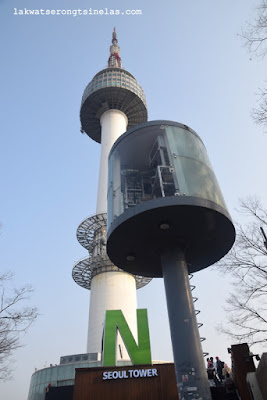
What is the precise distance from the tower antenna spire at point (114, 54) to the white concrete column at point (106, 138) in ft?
50.5

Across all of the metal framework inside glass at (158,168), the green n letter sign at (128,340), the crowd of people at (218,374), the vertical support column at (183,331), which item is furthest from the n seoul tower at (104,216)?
the green n letter sign at (128,340)

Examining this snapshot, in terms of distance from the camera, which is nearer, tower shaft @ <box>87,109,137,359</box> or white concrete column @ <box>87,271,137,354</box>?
tower shaft @ <box>87,109,137,359</box>

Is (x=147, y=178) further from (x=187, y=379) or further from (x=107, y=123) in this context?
(x=107, y=123)

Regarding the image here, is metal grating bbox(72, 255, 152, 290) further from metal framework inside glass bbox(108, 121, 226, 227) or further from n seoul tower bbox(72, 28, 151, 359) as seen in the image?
metal framework inside glass bbox(108, 121, 226, 227)

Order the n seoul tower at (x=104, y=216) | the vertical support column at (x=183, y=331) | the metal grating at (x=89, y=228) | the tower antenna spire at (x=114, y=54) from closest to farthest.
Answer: the vertical support column at (x=183, y=331), the n seoul tower at (x=104, y=216), the metal grating at (x=89, y=228), the tower antenna spire at (x=114, y=54)

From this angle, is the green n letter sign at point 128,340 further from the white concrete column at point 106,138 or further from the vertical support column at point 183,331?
the white concrete column at point 106,138

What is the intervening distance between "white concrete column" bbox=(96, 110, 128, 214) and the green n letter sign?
20484mm

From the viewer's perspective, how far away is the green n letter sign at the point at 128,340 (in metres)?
19.1

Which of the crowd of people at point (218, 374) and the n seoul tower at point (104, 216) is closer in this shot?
the crowd of people at point (218, 374)

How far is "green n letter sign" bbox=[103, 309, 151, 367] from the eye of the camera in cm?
1909

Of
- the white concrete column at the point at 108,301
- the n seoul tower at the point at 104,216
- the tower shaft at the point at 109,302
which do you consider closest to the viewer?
the tower shaft at the point at 109,302

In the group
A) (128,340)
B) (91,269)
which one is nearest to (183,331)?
(128,340)

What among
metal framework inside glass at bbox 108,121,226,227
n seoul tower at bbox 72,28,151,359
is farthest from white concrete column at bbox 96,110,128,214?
metal framework inside glass at bbox 108,121,226,227

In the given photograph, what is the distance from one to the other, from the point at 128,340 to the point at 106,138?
115 ft
